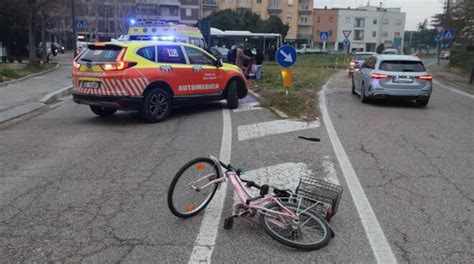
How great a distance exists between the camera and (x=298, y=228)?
430 cm

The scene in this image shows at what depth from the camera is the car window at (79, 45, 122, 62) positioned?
9.79 m

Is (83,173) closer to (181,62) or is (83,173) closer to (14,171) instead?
(14,171)

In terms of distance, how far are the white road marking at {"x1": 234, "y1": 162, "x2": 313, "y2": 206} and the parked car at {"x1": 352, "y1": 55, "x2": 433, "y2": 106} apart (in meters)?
7.52

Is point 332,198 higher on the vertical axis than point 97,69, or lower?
lower

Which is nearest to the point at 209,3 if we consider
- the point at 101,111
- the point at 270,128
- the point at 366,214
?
the point at 101,111

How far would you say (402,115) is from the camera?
39.8 ft

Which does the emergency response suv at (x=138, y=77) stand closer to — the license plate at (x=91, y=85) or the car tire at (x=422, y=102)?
the license plate at (x=91, y=85)

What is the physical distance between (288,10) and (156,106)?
285ft

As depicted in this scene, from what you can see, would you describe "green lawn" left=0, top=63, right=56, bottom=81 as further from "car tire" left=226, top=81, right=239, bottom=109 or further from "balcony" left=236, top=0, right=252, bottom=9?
"balcony" left=236, top=0, right=252, bottom=9

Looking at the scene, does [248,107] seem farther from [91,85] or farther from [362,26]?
[362,26]

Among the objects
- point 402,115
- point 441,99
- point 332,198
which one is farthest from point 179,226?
point 441,99

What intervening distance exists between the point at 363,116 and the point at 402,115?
44.8 inches

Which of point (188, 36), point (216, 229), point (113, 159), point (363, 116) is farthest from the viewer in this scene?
point (188, 36)

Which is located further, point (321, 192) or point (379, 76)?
point (379, 76)
